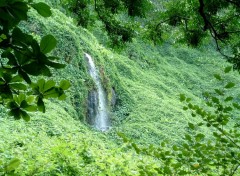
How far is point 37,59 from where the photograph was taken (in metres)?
0.66

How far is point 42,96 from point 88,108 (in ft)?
38.9

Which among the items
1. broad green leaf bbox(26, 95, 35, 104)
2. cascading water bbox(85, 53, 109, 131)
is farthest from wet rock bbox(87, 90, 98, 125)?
broad green leaf bbox(26, 95, 35, 104)

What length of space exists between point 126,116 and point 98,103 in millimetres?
1976

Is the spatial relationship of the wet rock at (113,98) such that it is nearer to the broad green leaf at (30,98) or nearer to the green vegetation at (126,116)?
the green vegetation at (126,116)

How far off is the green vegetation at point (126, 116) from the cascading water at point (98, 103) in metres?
0.37

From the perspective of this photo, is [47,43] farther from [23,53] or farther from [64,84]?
[64,84]

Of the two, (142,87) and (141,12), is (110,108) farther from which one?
(141,12)

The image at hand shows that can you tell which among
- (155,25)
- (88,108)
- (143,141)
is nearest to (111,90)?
(88,108)

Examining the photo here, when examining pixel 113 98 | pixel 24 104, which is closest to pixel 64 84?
pixel 24 104

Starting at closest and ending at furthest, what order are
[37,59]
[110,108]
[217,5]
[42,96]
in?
[37,59] → [42,96] → [217,5] → [110,108]

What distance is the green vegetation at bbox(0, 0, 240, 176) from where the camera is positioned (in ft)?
6.51

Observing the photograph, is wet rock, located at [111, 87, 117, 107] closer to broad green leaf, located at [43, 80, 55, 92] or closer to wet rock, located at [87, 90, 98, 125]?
wet rock, located at [87, 90, 98, 125]

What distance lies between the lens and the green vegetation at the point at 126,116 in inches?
78.1

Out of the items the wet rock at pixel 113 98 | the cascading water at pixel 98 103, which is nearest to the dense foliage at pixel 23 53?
the cascading water at pixel 98 103
